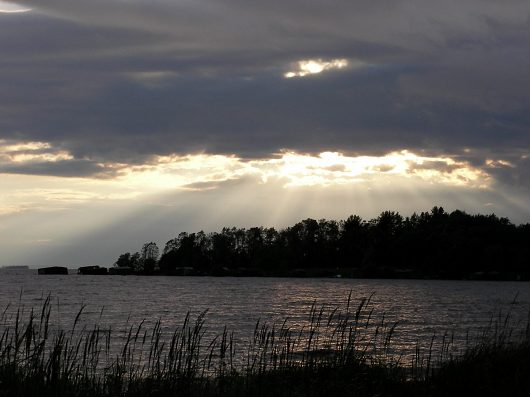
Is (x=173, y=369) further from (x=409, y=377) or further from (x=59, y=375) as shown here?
(x=409, y=377)

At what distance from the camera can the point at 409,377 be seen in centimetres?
2077

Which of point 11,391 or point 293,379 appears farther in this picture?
point 293,379

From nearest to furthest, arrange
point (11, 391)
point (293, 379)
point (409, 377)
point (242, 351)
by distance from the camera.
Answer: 1. point (11, 391)
2. point (293, 379)
3. point (409, 377)
4. point (242, 351)

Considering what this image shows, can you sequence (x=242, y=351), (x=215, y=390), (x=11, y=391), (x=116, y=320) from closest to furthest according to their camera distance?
(x=11, y=391) → (x=215, y=390) → (x=242, y=351) → (x=116, y=320)

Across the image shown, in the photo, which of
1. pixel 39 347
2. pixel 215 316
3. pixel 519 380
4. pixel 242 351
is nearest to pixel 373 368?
pixel 519 380

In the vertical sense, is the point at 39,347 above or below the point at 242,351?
above

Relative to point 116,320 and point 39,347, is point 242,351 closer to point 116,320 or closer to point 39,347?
point 39,347

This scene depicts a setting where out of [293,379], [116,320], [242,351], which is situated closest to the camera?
[293,379]

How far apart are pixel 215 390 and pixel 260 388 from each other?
107 centimetres

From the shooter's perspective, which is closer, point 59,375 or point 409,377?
point 59,375

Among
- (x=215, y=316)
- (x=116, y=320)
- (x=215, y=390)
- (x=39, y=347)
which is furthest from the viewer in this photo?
(x=215, y=316)

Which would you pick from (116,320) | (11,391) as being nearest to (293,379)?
(11,391)

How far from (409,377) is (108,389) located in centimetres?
901

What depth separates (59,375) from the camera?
53.2 feet
